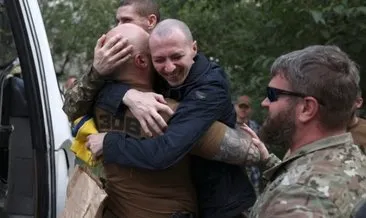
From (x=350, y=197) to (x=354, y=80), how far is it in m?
0.36

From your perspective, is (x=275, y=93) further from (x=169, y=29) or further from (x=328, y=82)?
(x=169, y=29)

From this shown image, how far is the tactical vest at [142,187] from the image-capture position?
2.68m

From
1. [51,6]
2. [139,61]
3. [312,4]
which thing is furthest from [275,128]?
[51,6]

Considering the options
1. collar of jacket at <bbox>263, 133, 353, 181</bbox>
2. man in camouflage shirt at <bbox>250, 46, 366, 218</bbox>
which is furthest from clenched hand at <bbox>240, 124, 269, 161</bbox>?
collar of jacket at <bbox>263, 133, 353, 181</bbox>

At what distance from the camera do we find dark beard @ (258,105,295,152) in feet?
7.35

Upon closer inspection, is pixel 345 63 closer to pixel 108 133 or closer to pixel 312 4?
pixel 108 133

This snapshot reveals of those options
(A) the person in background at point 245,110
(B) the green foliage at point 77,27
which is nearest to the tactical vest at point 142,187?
(A) the person in background at point 245,110

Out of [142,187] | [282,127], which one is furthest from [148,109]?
[282,127]

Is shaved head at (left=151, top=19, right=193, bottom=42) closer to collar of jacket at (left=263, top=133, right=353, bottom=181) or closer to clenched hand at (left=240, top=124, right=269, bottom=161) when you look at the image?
clenched hand at (left=240, top=124, right=269, bottom=161)

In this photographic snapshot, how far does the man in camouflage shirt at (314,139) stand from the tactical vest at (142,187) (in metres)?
0.48

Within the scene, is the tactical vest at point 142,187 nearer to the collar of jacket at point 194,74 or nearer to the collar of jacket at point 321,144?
the collar of jacket at point 194,74

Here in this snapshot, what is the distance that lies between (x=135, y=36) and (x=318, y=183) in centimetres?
98

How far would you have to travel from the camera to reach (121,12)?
307cm

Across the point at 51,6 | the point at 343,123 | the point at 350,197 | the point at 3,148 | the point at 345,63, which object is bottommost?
the point at 51,6
